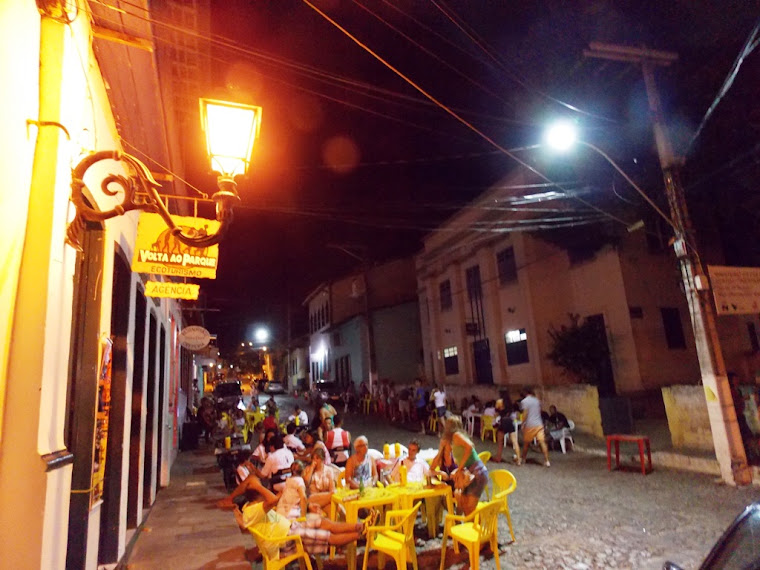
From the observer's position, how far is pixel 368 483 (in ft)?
22.3

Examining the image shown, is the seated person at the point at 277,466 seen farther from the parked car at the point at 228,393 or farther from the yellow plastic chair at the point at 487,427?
the parked car at the point at 228,393

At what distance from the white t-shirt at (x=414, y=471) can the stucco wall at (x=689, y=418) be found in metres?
6.85

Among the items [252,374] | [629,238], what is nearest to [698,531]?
[629,238]

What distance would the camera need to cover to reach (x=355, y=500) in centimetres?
593

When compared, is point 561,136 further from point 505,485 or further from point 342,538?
point 342,538

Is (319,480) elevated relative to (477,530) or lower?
elevated

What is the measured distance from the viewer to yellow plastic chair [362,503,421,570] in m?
4.88

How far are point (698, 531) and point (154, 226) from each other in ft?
26.0

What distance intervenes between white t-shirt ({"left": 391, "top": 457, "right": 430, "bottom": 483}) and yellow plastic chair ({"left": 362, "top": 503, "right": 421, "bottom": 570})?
159 centimetres

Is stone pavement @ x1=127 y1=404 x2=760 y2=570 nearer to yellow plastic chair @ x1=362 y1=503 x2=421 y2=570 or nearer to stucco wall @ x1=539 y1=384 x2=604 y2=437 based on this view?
yellow plastic chair @ x1=362 y1=503 x2=421 y2=570

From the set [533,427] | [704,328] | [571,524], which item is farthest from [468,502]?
[704,328]

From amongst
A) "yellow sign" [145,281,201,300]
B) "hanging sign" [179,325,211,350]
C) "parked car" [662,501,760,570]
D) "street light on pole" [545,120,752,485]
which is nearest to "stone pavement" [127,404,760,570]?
"street light on pole" [545,120,752,485]

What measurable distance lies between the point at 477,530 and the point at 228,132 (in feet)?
16.0

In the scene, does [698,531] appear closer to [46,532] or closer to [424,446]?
[46,532]
